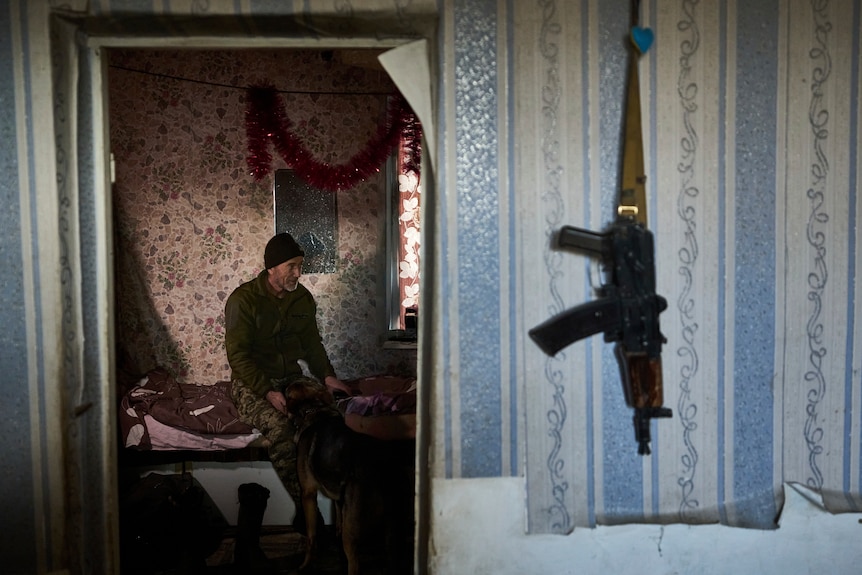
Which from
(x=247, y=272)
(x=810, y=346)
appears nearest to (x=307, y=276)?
(x=247, y=272)

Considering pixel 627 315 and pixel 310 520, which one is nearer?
pixel 627 315

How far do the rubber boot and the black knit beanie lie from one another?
1302 millimetres

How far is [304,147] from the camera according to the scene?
16.0ft

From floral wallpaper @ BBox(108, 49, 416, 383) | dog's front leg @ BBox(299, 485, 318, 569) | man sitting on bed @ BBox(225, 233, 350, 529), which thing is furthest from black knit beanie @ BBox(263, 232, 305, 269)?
dog's front leg @ BBox(299, 485, 318, 569)

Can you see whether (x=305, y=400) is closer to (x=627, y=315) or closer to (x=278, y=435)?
(x=278, y=435)

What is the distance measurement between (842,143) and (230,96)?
3.75 metres

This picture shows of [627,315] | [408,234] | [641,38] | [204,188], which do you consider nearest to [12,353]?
[627,315]

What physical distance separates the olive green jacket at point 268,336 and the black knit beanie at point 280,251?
0.11m

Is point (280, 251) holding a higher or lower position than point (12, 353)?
higher

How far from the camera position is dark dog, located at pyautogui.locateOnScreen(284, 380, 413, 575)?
337 cm

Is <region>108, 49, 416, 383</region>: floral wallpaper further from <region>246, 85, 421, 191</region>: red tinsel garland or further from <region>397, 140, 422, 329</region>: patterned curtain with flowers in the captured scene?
<region>397, 140, 422, 329</region>: patterned curtain with flowers

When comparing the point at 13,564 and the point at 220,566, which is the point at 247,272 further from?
the point at 13,564

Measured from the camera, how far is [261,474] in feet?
13.7

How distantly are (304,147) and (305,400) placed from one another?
176cm
